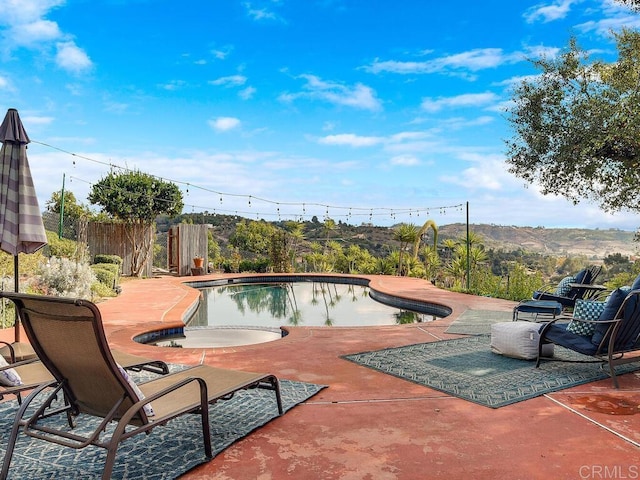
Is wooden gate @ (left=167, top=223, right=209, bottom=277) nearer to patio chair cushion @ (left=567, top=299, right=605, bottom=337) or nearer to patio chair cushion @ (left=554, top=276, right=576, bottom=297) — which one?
patio chair cushion @ (left=554, top=276, right=576, bottom=297)

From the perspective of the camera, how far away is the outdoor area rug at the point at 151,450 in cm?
261

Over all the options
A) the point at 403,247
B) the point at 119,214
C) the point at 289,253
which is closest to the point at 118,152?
the point at 119,214

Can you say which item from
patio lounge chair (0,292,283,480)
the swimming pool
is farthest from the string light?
patio lounge chair (0,292,283,480)

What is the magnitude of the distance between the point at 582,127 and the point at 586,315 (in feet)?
20.1

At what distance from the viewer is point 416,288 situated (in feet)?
42.0

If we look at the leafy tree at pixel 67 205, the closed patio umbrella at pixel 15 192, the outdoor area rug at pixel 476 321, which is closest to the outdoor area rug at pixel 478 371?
the outdoor area rug at pixel 476 321

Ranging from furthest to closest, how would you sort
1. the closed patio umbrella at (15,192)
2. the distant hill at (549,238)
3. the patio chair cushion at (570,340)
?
the distant hill at (549,238)
the closed patio umbrella at (15,192)
the patio chair cushion at (570,340)

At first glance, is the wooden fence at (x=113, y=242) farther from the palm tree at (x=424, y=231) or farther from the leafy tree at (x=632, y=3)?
the leafy tree at (x=632, y=3)

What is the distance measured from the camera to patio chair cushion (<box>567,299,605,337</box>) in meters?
4.37

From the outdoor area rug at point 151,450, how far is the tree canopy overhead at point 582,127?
26.6ft

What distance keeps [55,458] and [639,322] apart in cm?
463

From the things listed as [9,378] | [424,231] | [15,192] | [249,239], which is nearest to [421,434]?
[9,378]

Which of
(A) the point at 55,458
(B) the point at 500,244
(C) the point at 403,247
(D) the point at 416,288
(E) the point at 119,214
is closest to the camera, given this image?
(A) the point at 55,458

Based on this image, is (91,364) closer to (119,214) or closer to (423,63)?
(119,214)
